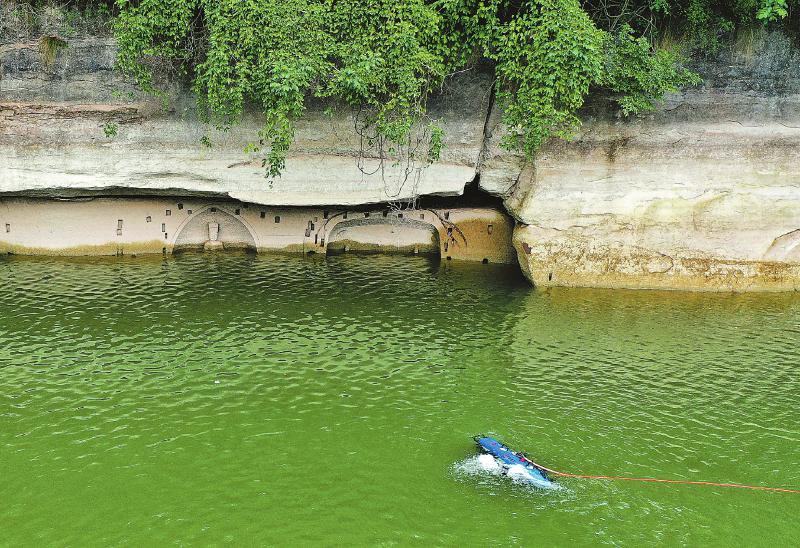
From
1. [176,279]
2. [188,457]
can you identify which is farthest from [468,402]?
[176,279]

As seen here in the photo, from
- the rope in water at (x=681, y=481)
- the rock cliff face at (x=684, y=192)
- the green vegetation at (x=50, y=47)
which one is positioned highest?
the green vegetation at (x=50, y=47)

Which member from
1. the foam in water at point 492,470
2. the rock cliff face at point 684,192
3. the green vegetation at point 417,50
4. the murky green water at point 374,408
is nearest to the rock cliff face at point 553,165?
the rock cliff face at point 684,192

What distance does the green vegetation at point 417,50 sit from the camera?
43.6 feet

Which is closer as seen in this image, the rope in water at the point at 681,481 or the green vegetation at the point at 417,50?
the rope in water at the point at 681,481

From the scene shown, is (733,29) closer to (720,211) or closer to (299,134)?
(720,211)

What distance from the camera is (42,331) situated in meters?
12.5

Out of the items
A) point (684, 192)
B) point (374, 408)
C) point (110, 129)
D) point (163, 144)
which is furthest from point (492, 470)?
point (110, 129)

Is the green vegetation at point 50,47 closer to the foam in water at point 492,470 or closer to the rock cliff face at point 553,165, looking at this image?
the rock cliff face at point 553,165

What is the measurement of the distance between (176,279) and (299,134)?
3.93 metres

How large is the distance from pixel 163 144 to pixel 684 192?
10682 millimetres

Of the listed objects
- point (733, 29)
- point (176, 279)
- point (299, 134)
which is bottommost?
point (176, 279)

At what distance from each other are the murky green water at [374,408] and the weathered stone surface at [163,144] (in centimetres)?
192

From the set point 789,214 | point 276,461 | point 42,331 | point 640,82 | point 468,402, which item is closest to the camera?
point 276,461

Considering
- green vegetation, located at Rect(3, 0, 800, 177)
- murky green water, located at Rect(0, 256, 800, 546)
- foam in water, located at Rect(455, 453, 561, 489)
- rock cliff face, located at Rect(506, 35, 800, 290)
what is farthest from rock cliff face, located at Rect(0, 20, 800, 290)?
foam in water, located at Rect(455, 453, 561, 489)
